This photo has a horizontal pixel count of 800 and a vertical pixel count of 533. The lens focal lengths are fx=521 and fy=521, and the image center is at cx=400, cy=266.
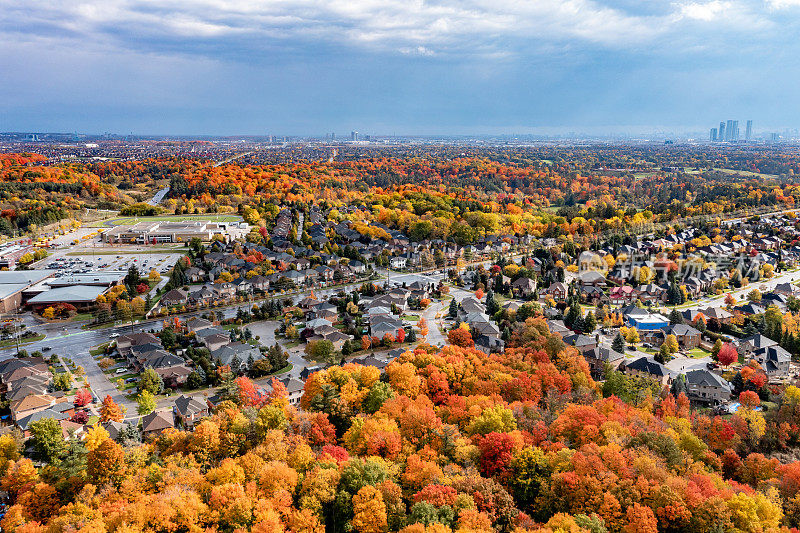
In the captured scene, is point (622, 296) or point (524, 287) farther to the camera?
point (524, 287)

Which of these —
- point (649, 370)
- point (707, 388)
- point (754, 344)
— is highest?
point (754, 344)

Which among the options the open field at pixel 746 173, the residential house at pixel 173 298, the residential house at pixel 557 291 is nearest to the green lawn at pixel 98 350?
the residential house at pixel 173 298

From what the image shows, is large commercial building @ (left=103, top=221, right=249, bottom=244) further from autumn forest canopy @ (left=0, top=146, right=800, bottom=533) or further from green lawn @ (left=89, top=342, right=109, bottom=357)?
autumn forest canopy @ (left=0, top=146, right=800, bottom=533)

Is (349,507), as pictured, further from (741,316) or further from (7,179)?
(7,179)

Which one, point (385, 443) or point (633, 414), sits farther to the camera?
point (633, 414)

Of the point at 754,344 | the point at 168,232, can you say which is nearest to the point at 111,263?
the point at 168,232

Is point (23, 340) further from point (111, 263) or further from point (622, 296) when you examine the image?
point (622, 296)

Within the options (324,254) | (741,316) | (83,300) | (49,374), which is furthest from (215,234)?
(741,316)

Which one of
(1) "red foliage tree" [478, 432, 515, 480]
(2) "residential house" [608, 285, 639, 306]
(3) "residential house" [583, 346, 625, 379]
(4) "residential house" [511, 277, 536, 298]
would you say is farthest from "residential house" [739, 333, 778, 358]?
(1) "red foliage tree" [478, 432, 515, 480]
